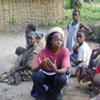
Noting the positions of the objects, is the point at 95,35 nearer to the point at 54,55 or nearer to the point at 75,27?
the point at 75,27

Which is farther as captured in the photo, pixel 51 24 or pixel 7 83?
pixel 51 24

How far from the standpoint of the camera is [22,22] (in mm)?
8922

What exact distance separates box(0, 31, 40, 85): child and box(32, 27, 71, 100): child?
27.2 inches

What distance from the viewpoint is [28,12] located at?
8.88m

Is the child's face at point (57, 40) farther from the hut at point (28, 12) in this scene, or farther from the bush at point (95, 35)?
the hut at point (28, 12)

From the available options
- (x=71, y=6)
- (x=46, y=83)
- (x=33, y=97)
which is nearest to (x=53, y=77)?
(x=46, y=83)

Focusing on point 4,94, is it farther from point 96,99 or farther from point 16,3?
point 16,3

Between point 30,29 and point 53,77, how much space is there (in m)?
1.74

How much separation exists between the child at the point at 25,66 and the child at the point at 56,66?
0.69 metres

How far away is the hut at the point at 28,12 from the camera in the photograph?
851 cm

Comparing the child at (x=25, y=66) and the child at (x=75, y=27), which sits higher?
the child at (x=75, y=27)

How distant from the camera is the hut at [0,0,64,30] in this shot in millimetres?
8508

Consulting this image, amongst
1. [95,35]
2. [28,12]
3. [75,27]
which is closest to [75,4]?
[28,12]

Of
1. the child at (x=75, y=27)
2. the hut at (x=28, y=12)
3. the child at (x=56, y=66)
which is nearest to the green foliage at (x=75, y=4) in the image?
the hut at (x=28, y=12)
